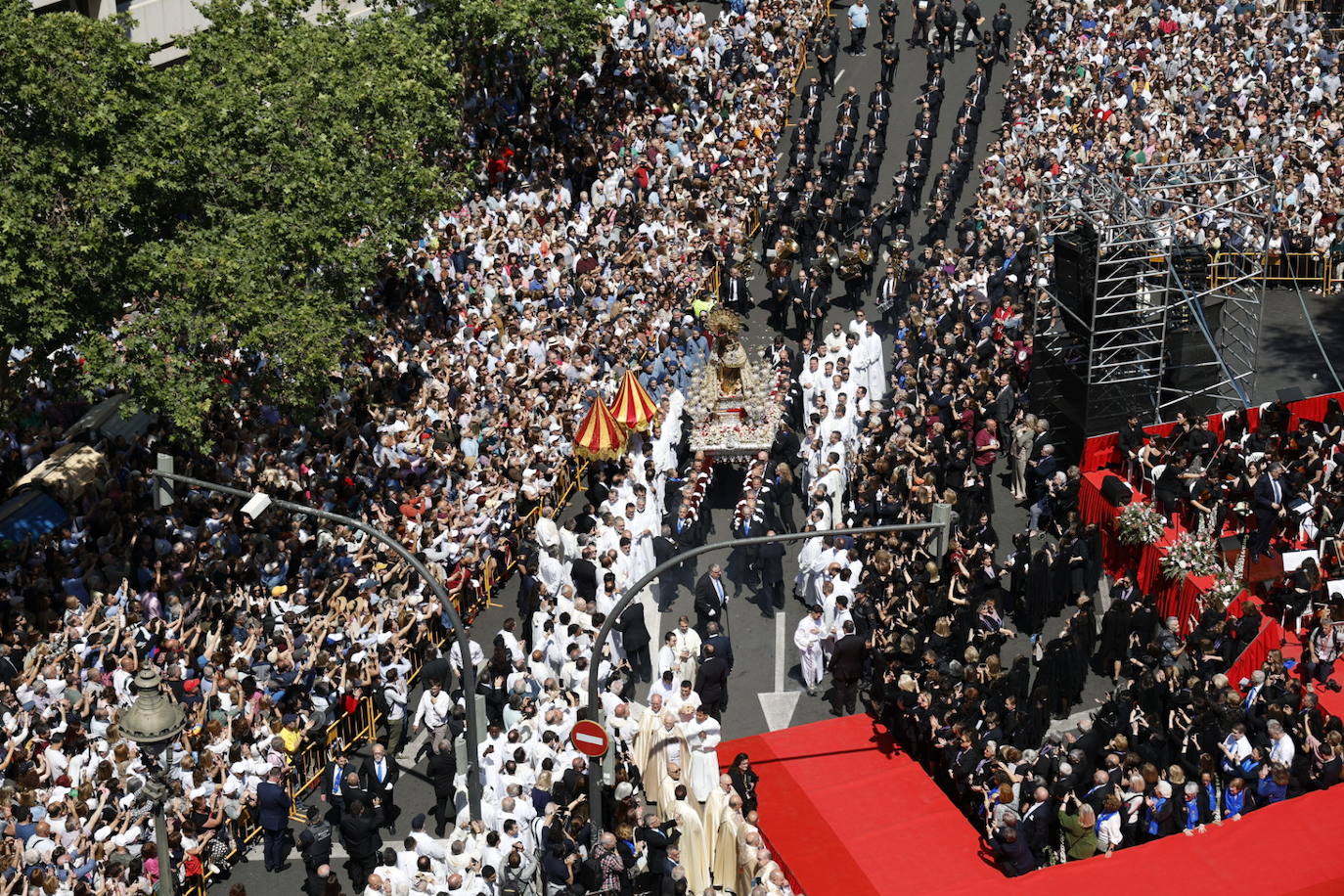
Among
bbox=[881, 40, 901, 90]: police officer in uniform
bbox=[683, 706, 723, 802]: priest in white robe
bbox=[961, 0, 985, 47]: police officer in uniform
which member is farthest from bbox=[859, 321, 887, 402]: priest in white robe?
bbox=[961, 0, 985, 47]: police officer in uniform

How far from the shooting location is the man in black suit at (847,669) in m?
25.7

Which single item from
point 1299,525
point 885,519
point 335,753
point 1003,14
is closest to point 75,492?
point 335,753

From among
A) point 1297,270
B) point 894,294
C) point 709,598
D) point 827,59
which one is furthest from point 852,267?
point 709,598

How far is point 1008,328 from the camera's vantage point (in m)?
32.4

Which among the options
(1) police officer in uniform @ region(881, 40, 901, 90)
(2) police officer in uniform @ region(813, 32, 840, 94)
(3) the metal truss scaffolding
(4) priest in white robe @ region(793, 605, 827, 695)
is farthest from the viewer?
(2) police officer in uniform @ region(813, 32, 840, 94)

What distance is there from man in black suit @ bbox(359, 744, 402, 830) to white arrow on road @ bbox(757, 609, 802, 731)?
18.2 feet

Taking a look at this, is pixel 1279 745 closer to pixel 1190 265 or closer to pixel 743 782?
pixel 743 782

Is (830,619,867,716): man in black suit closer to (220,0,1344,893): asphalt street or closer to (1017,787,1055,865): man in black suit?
(220,0,1344,893): asphalt street

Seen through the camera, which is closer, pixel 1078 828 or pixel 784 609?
pixel 1078 828

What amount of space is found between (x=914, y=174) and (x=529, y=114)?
8562mm

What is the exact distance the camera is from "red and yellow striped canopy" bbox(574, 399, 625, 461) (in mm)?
30188

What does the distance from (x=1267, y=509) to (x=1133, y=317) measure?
16.2ft

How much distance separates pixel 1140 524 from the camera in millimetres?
27344

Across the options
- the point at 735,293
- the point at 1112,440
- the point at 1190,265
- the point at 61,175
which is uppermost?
the point at 61,175
